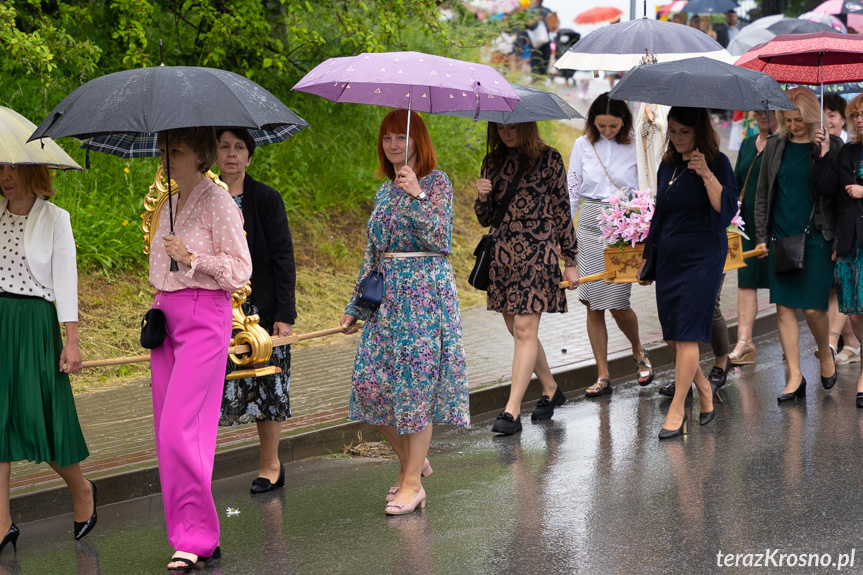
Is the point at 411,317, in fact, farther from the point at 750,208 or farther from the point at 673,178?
the point at 750,208

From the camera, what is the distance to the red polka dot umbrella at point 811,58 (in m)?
7.71

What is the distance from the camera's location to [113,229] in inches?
397

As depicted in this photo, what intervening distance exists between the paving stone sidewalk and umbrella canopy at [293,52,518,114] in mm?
2289

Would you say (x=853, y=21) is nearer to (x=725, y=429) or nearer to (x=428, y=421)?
(x=725, y=429)

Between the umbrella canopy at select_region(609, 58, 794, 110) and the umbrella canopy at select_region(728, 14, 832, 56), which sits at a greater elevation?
the umbrella canopy at select_region(728, 14, 832, 56)

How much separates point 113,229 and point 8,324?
5082 mm

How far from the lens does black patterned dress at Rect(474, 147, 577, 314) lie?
23.7 ft

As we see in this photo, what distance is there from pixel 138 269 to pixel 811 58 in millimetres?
6115

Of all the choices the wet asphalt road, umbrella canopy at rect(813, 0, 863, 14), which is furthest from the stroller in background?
the wet asphalt road

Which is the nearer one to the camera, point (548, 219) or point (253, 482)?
point (253, 482)

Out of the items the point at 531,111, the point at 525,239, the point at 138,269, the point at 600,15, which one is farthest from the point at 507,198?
the point at 600,15

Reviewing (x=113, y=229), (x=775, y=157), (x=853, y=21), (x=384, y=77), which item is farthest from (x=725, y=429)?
(x=853, y=21)

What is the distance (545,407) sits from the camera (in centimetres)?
773

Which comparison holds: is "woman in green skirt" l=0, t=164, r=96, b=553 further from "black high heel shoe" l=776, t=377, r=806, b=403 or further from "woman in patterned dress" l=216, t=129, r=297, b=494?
"black high heel shoe" l=776, t=377, r=806, b=403
